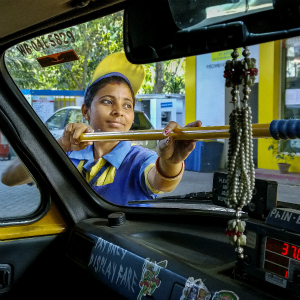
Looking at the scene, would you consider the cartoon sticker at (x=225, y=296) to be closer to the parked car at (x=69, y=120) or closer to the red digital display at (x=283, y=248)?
the red digital display at (x=283, y=248)

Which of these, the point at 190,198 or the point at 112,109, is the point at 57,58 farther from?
the point at 190,198

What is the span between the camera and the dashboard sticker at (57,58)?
1938 mm

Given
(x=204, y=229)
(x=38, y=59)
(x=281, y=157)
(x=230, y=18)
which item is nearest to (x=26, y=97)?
(x=38, y=59)

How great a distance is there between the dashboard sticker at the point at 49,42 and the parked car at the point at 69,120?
462 millimetres

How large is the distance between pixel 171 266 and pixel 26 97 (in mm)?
1305

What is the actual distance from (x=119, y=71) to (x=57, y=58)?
1.93 feet

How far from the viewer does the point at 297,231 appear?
111cm

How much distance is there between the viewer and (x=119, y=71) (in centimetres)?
250

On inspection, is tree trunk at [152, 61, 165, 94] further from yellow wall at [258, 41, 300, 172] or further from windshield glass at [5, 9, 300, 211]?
yellow wall at [258, 41, 300, 172]

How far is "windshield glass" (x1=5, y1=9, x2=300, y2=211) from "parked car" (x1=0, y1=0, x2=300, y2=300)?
0.01 metres

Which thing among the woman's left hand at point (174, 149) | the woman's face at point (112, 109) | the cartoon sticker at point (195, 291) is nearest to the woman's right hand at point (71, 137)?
the woman's face at point (112, 109)

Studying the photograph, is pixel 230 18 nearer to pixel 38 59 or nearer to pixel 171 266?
pixel 171 266

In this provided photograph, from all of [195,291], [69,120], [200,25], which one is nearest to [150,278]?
[195,291]

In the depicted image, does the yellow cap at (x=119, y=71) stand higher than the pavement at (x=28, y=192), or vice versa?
the yellow cap at (x=119, y=71)
